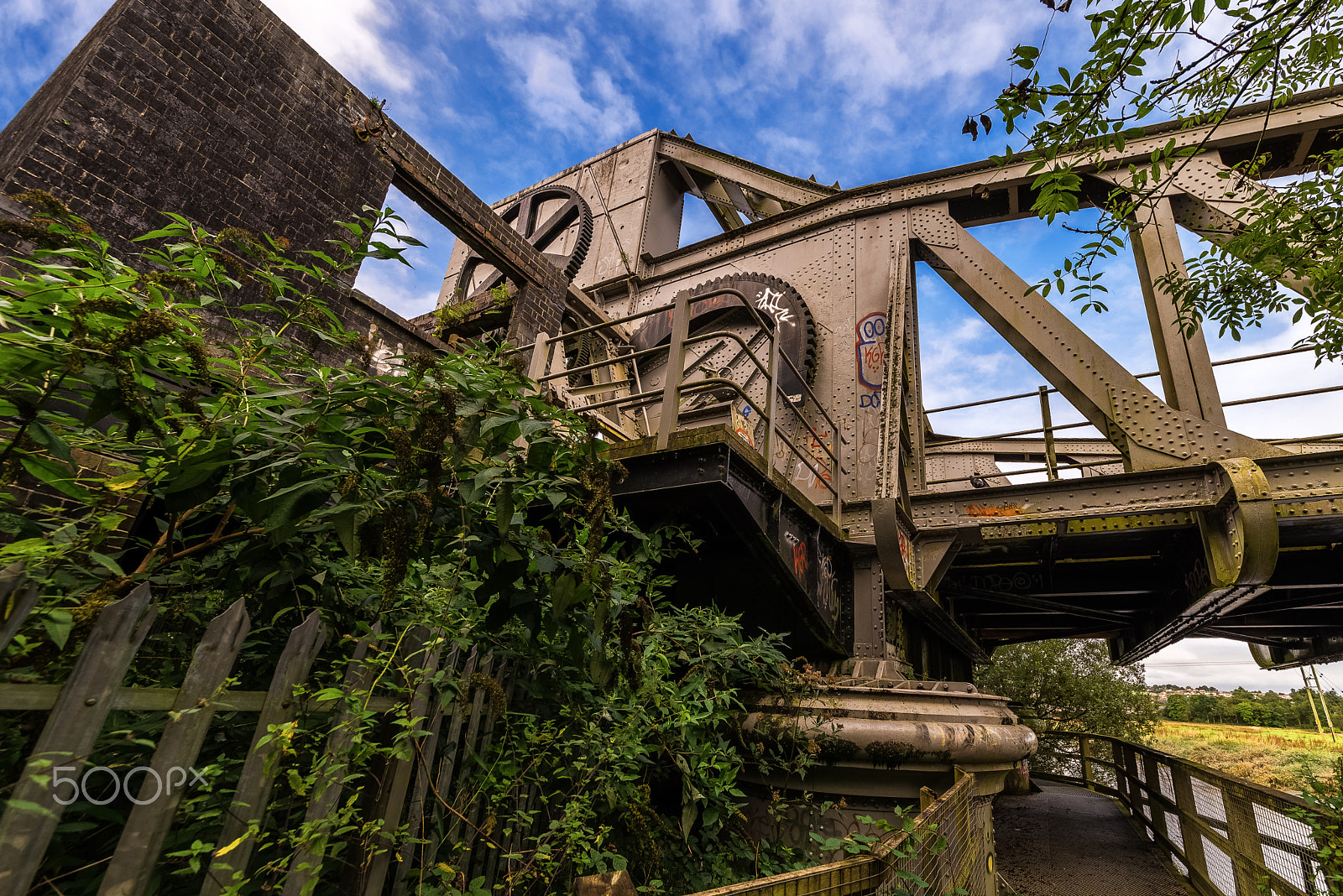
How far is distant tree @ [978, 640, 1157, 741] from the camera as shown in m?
16.9

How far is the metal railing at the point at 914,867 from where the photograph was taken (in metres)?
1.32

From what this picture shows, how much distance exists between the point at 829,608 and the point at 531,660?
2911 mm

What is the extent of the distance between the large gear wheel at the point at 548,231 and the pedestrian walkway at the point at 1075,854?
11250mm

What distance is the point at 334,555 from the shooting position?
2576mm

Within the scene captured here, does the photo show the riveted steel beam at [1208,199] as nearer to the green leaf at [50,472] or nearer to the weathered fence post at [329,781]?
the weathered fence post at [329,781]

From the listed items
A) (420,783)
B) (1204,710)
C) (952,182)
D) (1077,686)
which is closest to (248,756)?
(420,783)

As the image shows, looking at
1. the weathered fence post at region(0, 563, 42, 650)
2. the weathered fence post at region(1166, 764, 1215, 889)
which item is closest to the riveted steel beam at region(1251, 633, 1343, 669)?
the weathered fence post at region(1166, 764, 1215, 889)

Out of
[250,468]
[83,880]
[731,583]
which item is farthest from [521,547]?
[731,583]

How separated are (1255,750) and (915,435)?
29.5 metres

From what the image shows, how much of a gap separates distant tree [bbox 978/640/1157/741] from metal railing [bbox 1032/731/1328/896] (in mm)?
9686

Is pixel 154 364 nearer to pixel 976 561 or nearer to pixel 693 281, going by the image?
pixel 976 561

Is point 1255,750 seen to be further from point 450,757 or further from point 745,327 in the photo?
point 450,757

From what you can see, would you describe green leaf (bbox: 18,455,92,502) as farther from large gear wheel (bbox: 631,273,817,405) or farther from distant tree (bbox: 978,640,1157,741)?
distant tree (bbox: 978,640,1157,741)

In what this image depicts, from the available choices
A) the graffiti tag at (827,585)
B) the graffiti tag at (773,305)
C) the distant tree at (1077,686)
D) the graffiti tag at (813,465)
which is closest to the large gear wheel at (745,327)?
the graffiti tag at (773,305)
